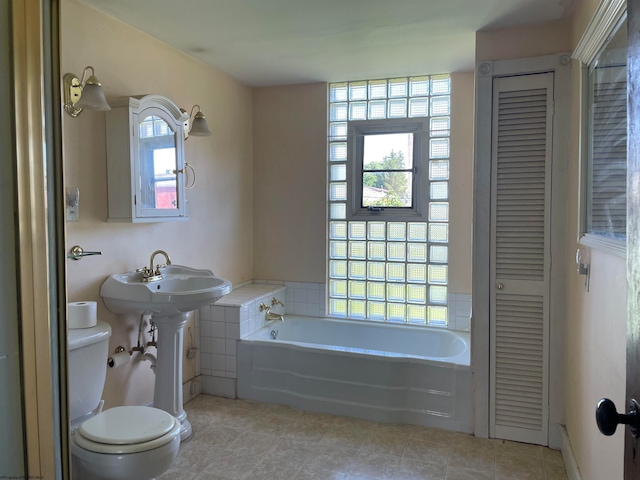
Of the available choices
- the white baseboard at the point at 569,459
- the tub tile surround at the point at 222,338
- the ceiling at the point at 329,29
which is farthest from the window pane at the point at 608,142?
the tub tile surround at the point at 222,338

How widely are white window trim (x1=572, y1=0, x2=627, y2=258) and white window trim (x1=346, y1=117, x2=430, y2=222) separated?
4.21ft

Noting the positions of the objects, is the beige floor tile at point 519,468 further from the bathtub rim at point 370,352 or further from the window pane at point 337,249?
the window pane at point 337,249

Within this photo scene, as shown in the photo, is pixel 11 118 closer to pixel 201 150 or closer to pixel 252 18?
pixel 252 18

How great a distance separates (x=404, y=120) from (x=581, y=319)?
1964 mm

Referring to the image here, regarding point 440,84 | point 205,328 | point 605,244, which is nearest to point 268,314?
point 205,328

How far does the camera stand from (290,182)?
3.81m

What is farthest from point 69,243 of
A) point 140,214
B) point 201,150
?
point 201,150

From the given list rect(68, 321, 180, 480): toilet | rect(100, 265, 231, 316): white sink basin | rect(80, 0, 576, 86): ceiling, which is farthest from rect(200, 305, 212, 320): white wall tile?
rect(80, 0, 576, 86): ceiling

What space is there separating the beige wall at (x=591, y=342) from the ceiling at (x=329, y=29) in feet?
1.55

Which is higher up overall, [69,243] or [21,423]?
[69,243]

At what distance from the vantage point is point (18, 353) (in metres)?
0.66

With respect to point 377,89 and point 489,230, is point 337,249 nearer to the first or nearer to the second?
point 377,89

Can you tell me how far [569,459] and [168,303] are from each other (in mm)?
2176

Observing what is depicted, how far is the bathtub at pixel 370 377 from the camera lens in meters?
2.75
